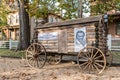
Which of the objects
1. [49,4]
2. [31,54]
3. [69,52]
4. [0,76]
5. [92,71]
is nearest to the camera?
[0,76]

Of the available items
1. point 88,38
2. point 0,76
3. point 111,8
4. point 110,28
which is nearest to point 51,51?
point 88,38

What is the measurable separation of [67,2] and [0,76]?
11426 mm

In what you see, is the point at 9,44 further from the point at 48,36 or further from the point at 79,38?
the point at 79,38

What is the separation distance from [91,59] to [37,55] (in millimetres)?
2932

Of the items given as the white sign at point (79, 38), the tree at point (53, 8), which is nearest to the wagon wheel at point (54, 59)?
the white sign at point (79, 38)

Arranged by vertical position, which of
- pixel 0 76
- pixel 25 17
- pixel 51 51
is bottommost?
pixel 0 76

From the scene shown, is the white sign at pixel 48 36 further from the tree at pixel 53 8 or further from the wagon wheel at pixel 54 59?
the tree at pixel 53 8

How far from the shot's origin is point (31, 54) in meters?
12.0

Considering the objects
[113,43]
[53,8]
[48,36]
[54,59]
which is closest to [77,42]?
[48,36]

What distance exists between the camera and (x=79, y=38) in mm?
10617

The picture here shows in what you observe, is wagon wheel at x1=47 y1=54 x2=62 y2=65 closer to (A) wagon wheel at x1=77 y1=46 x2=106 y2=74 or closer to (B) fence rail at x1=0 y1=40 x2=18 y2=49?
(A) wagon wheel at x1=77 y1=46 x2=106 y2=74

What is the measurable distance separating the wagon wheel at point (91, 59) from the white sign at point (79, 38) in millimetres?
320

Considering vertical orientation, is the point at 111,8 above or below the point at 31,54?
above

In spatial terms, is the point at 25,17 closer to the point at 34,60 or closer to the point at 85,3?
the point at 85,3
